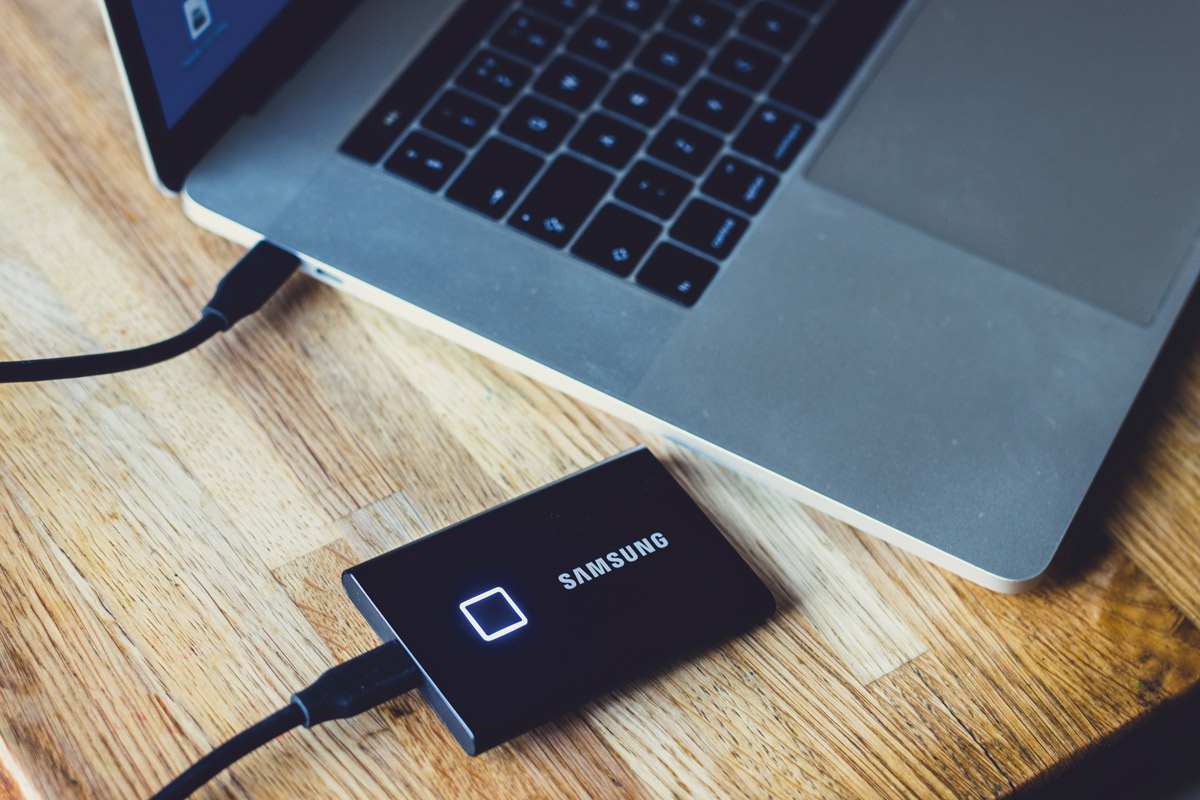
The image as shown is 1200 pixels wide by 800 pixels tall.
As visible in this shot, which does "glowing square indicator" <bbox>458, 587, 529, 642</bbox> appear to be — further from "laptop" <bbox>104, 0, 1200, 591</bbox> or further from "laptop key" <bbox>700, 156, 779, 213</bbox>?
"laptop key" <bbox>700, 156, 779, 213</bbox>

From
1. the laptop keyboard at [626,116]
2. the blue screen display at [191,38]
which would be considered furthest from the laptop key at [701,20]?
the blue screen display at [191,38]

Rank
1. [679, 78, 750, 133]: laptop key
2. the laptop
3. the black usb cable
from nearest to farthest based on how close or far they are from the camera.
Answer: the black usb cable
the laptop
[679, 78, 750, 133]: laptop key

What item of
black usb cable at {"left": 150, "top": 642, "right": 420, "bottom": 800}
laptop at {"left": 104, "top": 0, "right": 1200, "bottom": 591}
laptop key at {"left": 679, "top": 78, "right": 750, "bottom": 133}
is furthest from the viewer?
laptop key at {"left": 679, "top": 78, "right": 750, "bottom": 133}

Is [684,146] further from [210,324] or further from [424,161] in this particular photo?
[210,324]

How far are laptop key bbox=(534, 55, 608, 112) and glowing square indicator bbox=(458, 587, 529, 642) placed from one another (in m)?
0.30

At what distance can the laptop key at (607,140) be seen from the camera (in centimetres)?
60

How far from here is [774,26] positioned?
0.68m

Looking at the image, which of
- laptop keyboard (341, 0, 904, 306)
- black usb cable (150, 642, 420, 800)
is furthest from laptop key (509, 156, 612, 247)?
black usb cable (150, 642, 420, 800)

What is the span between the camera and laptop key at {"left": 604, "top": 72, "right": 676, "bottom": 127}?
62 cm

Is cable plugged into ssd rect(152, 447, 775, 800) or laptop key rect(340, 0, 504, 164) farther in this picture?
laptop key rect(340, 0, 504, 164)

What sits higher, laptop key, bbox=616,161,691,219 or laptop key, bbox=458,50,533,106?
laptop key, bbox=458,50,533,106

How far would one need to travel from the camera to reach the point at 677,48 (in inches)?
26.0

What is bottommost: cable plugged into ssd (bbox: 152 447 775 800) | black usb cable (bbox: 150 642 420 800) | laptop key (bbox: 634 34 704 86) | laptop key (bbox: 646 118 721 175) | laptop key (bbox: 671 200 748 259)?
black usb cable (bbox: 150 642 420 800)

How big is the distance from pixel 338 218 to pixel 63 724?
28 centimetres
